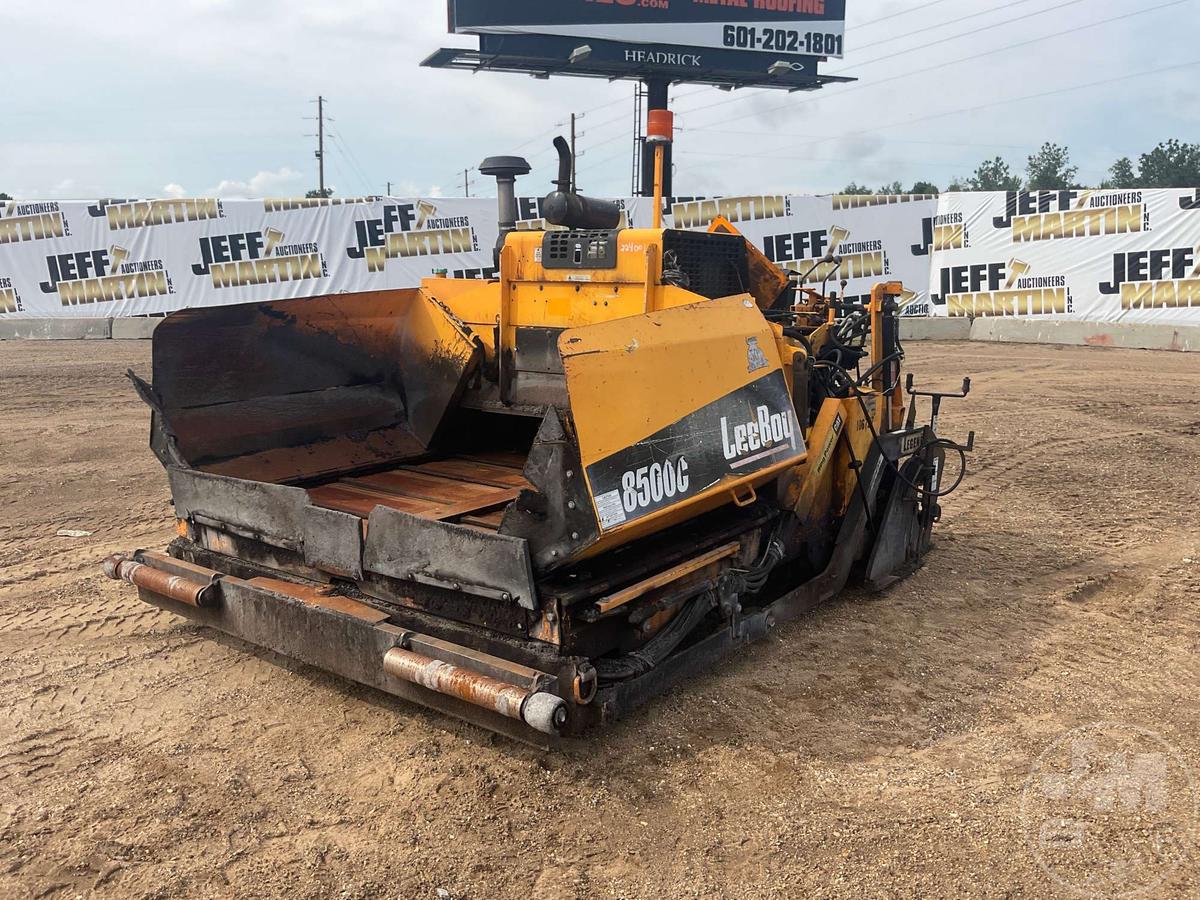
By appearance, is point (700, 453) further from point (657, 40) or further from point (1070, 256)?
point (657, 40)

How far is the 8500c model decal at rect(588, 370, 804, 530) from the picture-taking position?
301 cm

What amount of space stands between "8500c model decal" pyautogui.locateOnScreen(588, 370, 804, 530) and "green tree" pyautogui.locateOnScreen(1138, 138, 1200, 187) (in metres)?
46.2

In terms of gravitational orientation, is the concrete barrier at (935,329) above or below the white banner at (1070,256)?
below

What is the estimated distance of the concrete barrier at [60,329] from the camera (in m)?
17.1

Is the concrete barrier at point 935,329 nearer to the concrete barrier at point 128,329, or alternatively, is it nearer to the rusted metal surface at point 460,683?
the concrete barrier at point 128,329

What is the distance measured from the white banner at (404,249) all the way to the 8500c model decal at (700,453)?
14123mm

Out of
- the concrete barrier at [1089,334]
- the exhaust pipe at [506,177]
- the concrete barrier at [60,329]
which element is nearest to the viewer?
the exhaust pipe at [506,177]

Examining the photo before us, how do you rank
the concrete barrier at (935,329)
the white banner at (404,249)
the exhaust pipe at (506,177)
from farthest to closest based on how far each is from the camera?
the concrete barrier at (935,329), the white banner at (404,249), the exhaust pipe at (506,177)

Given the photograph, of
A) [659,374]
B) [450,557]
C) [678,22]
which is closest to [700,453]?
[659,374]

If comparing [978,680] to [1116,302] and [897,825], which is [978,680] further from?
[1116,302]

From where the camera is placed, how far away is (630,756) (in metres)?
3.27

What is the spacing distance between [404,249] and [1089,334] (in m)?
12.1

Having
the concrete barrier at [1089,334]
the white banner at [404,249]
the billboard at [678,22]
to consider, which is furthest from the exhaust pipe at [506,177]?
the billboard at [678,22]

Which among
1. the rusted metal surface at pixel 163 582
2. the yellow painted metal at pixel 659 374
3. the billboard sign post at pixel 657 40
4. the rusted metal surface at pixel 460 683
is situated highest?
the billboard sign post at pixel 657 40
